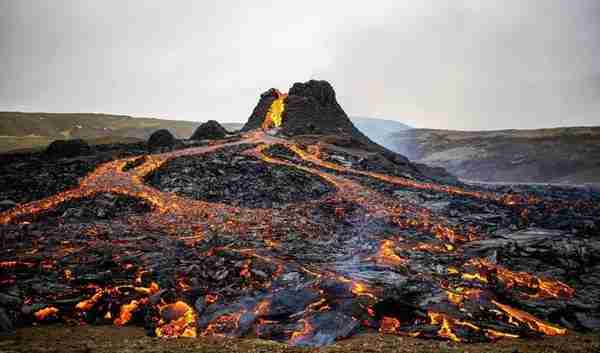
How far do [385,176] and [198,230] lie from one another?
23537 mm

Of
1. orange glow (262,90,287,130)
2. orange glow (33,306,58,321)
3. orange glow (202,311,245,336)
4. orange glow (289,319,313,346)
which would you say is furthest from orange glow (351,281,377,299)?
orange glow (262,90,287,130)

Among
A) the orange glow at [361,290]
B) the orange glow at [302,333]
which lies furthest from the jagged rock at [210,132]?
the orange glow at [302,333]

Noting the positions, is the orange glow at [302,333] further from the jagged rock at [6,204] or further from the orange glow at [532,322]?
the jagged rock at [6,204]

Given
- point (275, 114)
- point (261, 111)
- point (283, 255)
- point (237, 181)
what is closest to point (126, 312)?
point (283, 255)

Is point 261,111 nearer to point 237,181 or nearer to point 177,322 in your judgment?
point 237,181

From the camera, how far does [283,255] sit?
57.5 feet

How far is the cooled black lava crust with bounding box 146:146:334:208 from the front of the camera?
3189cm

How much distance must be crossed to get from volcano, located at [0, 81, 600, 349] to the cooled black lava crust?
0.68ft

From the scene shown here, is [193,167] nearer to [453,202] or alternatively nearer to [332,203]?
[332,203]

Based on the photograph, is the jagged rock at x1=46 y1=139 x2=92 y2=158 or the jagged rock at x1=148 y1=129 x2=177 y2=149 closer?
the jagged rock at x1=46 y1=139 x2=92 y2=158

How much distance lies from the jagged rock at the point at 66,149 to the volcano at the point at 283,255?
21.5 ft

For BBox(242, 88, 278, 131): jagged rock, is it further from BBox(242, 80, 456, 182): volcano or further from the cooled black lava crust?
the cooled black lava crust

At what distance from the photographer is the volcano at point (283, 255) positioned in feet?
37.7

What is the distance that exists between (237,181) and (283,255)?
1873 centimetres
